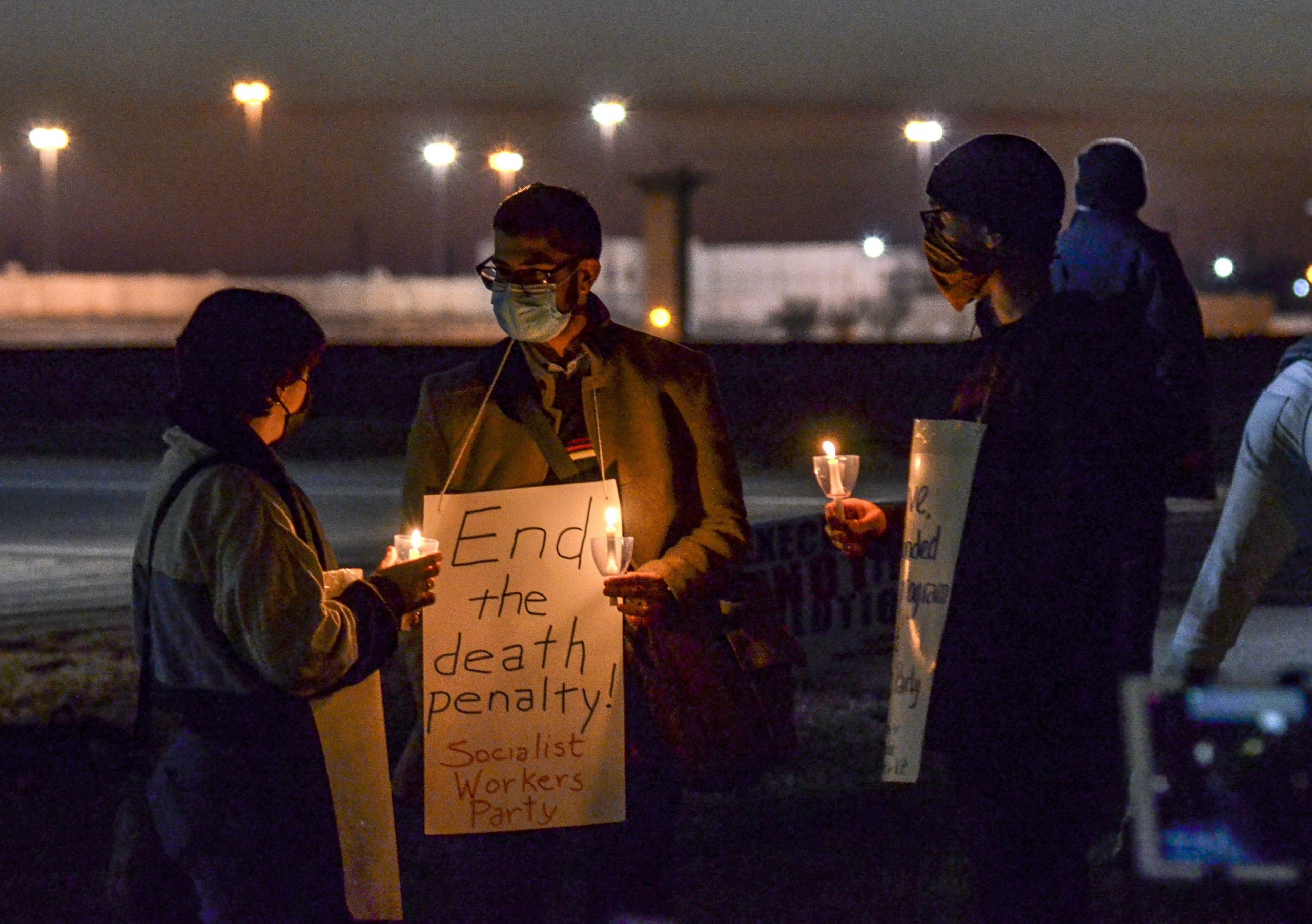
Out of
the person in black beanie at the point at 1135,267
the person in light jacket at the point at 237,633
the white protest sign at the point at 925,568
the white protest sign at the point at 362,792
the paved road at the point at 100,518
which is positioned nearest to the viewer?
the person in light jacket at the point at 237,633

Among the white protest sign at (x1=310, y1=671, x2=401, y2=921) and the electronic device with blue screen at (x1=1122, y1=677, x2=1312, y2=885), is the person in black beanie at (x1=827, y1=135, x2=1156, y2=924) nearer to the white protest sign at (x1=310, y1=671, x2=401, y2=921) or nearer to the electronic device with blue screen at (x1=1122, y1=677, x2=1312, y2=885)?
the electronic device with blue screen at (x1=1122, y1=677, x2=1312, y2=885)

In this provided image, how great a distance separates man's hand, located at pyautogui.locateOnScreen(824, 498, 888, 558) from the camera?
361 centimetres

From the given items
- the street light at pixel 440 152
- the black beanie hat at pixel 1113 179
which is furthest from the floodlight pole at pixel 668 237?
the black beanie hat at pixel 1113 179

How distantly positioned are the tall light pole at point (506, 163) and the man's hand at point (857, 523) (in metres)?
26.4

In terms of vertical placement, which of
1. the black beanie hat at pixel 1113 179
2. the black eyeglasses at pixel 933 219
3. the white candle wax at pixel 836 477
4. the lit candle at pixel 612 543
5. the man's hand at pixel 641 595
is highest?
the black beanie hat at pixel 1113 179

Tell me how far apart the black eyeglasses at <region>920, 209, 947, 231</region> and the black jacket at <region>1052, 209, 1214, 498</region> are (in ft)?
4.80

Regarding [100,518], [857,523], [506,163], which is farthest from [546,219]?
[506,163]

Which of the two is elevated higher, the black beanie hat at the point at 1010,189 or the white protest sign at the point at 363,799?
the black beanie hat at the point at 1010,189

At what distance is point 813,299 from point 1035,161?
211ft

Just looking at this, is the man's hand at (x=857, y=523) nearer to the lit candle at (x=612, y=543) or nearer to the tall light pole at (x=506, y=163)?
the lit candle at (x=612, y=543)

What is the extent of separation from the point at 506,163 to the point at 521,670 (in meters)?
27.4

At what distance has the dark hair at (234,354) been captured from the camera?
10.0 ft

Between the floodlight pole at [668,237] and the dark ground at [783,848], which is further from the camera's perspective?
the floodlight pole at [668,237]

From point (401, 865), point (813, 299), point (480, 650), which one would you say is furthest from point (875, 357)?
point (813, 299)
